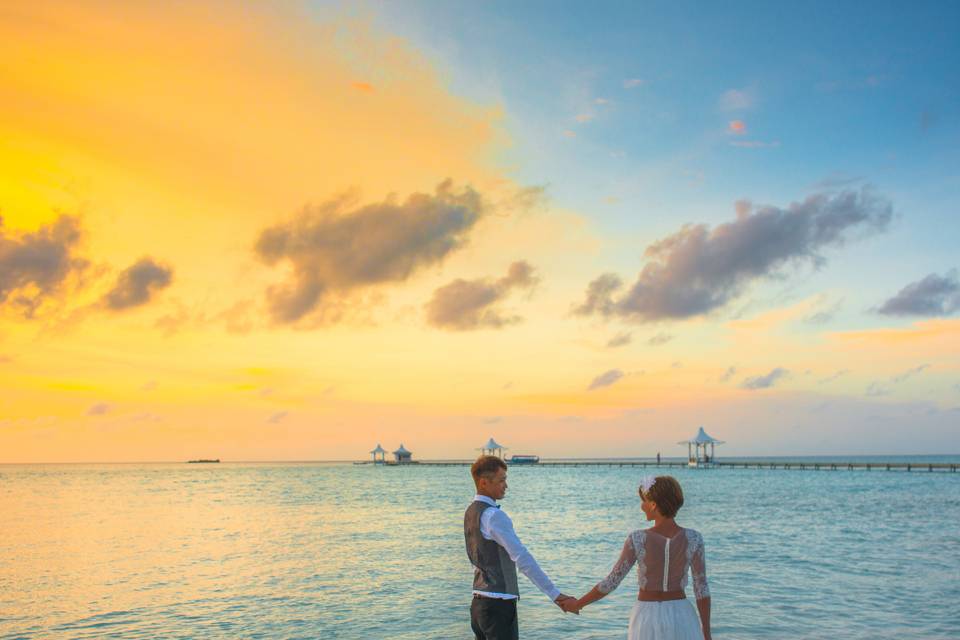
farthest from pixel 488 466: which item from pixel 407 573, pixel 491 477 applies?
pixel 407 573

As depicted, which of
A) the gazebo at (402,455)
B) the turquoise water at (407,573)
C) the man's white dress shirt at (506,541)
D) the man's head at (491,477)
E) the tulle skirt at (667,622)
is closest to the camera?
the tulle skirt at (667,622)

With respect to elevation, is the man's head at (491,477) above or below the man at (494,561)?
above

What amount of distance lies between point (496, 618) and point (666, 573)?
1.43 meters

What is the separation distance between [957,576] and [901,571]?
5.00ft

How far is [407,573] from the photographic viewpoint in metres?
23.2

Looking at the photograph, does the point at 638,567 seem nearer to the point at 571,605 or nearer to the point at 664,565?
the point at 664,565

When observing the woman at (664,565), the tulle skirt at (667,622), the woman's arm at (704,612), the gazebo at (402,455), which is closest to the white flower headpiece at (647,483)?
the woman at (664,565)

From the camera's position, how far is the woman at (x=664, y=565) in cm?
575

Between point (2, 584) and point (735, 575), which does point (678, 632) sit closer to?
point (735, 575)

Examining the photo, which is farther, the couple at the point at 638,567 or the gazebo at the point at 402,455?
the gazebo at the point at 402,455

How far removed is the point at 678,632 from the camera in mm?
5730

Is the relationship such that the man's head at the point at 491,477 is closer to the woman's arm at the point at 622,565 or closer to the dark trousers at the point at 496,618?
the dark trousers at the point at 496,618

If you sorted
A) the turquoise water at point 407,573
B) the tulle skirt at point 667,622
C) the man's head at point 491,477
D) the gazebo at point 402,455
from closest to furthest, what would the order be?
the tulle skirt at point 667,622
the man's head at point 491,477
the turquoise water at point 407,573
the gazebo at point 402,455

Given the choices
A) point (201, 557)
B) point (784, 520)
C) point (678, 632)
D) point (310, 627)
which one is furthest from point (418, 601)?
point (784, 520)
